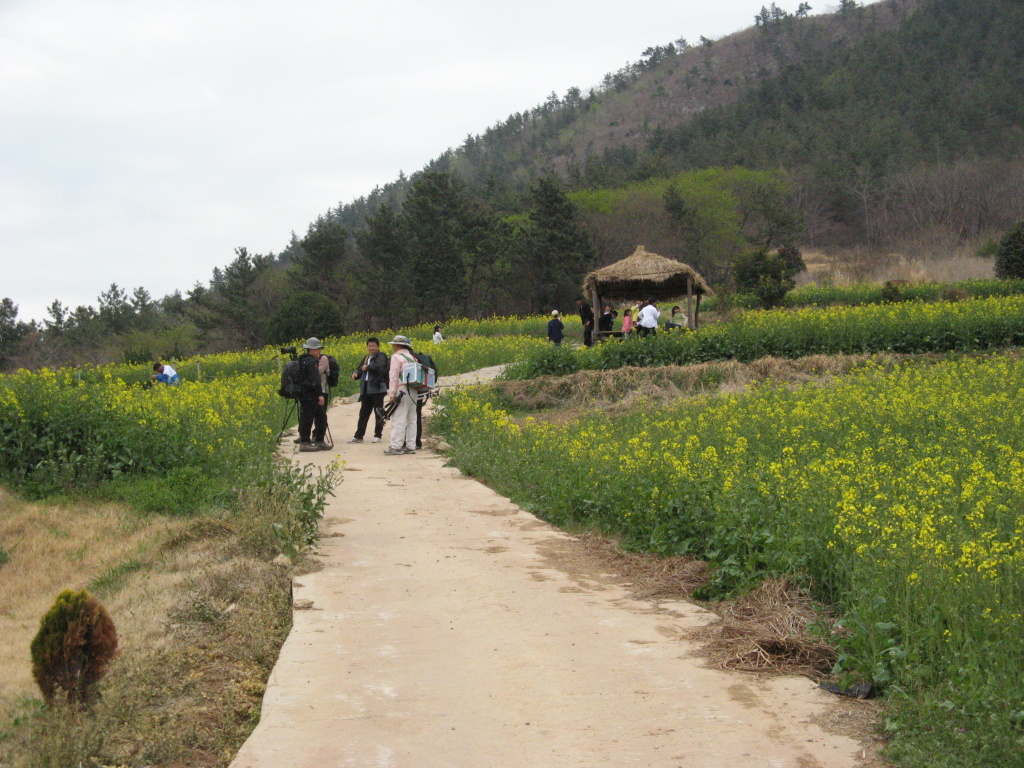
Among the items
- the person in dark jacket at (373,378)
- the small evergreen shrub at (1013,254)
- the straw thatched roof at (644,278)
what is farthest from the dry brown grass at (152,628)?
A: the small evergreen shrub at (1013,254)

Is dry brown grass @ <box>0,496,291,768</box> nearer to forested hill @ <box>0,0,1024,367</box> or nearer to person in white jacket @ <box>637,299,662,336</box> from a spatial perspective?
person in white jacket @ <box>637,299,662,336</box>

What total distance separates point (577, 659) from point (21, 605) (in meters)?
5.26

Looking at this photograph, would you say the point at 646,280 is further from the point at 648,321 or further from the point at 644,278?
the point at 648,321

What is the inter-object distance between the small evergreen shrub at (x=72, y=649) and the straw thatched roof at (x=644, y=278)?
879 inches

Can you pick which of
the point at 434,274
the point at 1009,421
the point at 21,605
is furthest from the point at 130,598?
the point at 434,274

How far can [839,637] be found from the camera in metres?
5.46

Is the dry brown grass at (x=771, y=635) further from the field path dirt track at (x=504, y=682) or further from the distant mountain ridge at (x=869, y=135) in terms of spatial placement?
the distant mountain ridge at (x=869, y=135)

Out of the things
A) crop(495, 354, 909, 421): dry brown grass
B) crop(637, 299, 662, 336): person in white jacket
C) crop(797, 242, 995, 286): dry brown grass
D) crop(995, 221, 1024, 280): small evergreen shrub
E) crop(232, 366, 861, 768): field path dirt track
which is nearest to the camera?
crop(232, 366, 861, 768): field path dirt track

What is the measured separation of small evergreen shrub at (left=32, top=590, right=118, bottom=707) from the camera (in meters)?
4.89

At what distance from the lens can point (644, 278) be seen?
2691 centimetres

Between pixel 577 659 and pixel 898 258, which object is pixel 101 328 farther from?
pixel 577 659

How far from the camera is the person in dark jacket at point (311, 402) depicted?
14086mm

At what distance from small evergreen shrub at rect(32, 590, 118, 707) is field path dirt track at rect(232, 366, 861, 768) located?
946 mm

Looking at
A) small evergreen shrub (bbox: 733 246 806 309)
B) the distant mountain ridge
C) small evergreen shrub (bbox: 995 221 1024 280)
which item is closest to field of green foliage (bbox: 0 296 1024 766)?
small evergreen shrub (bbox: 733 246 806 309)
